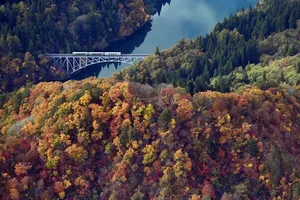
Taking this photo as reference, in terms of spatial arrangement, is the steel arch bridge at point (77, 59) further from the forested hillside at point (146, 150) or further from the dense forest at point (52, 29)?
the forested hillside at point (146, 150)

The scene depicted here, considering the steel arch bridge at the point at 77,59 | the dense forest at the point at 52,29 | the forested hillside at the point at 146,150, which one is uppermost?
the dense forest at the point at 52,29

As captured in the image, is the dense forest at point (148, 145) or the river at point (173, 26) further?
the river at point (173, 26)

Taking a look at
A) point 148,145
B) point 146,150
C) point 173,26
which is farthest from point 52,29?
point 146,150

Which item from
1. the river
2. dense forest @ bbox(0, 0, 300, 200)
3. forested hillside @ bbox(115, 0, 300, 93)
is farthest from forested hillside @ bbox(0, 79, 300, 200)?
the river

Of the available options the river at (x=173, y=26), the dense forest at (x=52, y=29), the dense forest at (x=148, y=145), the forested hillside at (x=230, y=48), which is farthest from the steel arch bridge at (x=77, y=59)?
the dense forest at (x=148, y=145)

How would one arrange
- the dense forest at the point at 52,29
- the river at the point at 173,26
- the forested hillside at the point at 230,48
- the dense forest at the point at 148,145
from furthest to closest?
1. the river at the point at 173,26
2. the dense forest at the point at 52,29
3. the forested hillside at the point at 230,48
4. the dense forest at the point at 148,145

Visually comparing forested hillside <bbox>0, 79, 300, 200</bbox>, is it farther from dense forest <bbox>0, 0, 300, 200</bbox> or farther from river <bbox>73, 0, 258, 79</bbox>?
river <bbox>73, 0, 258, 79</bbox>

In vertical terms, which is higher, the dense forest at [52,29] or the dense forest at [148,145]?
the dense forest at [52,29]
